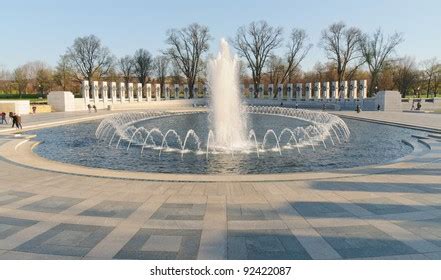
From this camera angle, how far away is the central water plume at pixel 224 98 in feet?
59.4

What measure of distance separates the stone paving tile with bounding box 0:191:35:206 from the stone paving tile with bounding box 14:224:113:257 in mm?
2586

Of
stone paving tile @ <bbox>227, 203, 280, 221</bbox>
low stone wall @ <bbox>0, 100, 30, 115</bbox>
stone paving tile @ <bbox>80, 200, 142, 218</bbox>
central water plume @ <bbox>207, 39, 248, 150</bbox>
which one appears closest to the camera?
stone paving tile @ <bbox>227, 203, 280, 221</bbox>

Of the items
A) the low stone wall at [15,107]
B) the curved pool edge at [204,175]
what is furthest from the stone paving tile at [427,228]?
the low stone wall at [15,107]

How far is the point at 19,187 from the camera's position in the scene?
902 cm

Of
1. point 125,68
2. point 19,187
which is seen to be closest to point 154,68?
point 125,68

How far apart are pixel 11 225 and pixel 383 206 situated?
7.80m

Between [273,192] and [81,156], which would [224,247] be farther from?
[81,156]

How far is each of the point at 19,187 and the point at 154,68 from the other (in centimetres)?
8596

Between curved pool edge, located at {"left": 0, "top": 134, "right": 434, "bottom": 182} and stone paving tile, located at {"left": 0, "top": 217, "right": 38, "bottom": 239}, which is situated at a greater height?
curved pool edge, located at {"left": 0, "top": 134, "right": 434, "bottom": 182}

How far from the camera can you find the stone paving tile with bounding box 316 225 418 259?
5.04 m

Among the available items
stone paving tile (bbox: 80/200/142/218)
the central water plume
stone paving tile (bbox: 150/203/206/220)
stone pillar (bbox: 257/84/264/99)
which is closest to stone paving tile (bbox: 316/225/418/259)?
stone paving tile (bbox: 150/203/206/220)

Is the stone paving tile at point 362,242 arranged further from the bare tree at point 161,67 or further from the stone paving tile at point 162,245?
the bare tree at point 161,67

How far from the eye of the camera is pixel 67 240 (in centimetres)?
555

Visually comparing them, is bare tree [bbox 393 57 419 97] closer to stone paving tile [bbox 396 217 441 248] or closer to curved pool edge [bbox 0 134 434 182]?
curved pool edge [bbox 0 134 434 182]
